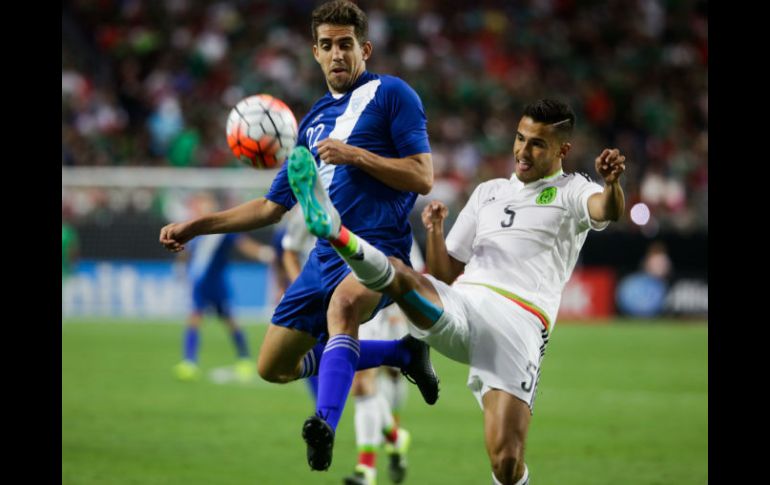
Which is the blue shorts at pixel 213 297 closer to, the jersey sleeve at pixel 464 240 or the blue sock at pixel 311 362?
the blue sock at pixel 311 362

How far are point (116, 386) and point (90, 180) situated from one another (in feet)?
25.3

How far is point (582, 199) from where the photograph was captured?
18.5ft

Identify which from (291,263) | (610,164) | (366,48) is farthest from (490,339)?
(291,263)

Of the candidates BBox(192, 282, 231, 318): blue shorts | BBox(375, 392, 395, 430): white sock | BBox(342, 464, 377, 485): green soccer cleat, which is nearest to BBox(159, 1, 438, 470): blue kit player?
BBox(342, 464, 377, 485): green soccer cleat

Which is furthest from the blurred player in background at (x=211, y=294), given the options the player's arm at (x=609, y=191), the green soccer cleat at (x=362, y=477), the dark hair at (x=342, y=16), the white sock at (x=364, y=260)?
the player's arm at (x=609, y=191)

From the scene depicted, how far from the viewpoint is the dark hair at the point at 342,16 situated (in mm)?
5699

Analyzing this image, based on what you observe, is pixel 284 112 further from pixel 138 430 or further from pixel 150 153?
pixel 150 153

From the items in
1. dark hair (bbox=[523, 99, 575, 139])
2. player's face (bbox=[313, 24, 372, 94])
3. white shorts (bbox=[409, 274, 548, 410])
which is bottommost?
white shorts (bbox=[409, 274, 548, 410])

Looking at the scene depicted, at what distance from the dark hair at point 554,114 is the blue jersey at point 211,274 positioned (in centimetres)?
867

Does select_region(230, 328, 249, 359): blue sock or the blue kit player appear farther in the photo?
select_region(230, 328, 249, 359): blue sock

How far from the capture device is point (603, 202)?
17.7ft

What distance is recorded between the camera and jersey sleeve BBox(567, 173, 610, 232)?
18.4 feet

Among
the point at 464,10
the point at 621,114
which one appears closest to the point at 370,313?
the point at 621,114

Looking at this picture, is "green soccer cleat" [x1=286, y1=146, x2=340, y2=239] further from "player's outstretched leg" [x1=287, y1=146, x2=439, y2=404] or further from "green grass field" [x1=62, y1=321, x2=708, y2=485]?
"green grass field" [x1=62, y1=321, x2=708, y2=485]
